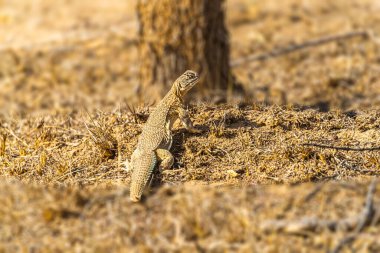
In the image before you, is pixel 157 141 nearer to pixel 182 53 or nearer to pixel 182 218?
pixel 182 218

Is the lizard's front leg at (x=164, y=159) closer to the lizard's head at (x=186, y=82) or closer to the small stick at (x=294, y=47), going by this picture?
the lizard's head at (x=186, y=82)

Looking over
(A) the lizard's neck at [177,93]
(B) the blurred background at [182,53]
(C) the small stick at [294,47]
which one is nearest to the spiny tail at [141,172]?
(A) the lizard's neck at [177,93]

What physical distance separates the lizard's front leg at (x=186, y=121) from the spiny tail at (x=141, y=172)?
1.53 feet

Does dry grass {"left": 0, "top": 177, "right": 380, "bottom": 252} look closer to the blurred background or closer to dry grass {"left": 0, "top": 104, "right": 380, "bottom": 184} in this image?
dry grass {"left": 0, "top": 104, "right": 380, "bottom": 184}

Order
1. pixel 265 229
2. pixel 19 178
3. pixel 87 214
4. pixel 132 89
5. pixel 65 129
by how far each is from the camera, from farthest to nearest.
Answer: pixel 132 89, pixel 65 129, pixel 19 178, pixel 87 214, pixel 265 229

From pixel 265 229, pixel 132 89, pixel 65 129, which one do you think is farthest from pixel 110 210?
pixel 132 89

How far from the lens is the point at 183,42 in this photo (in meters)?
9.12

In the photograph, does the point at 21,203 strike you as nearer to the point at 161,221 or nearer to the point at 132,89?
the point at 161,221

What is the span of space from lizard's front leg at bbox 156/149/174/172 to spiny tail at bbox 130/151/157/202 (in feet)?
0.18

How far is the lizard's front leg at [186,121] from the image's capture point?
238 inches

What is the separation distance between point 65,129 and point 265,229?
2.75 metres

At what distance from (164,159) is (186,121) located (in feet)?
1.55

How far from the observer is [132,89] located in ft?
34.6

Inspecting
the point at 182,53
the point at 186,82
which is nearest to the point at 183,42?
the point at 182,53
